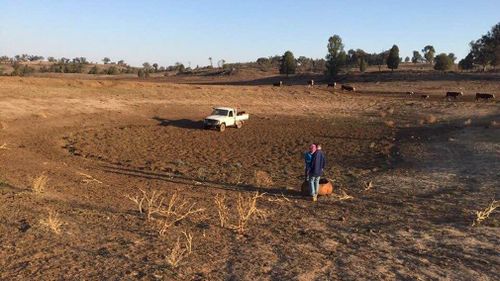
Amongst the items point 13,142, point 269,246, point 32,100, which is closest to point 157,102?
point 32,100

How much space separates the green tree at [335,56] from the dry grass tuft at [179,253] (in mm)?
75742

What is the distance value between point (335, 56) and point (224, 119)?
57436 mm

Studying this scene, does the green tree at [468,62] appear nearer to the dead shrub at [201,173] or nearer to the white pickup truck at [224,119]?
the white pickup truck at [224,119]

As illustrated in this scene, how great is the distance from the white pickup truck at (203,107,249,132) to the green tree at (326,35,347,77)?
53.5m

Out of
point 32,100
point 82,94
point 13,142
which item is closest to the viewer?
point 13,142

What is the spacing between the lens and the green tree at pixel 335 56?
3216 inches

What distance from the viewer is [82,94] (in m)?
35.7

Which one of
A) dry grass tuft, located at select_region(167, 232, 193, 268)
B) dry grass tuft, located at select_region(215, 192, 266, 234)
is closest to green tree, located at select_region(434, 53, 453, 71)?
dry grass tuft, located at select_region(215, 192, 266, 234)

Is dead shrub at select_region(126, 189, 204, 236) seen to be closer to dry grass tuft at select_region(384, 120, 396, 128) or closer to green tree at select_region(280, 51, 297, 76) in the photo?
dry grass tuft at select_region(384, 120, 396, 128)

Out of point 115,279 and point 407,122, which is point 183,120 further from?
point 115,279

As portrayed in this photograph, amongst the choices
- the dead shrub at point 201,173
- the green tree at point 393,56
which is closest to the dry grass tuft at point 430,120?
the dead shrub at point 201,173

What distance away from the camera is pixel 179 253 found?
8.34 metres

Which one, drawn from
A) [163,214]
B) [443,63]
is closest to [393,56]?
[443,63]

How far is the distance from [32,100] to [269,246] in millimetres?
27285
